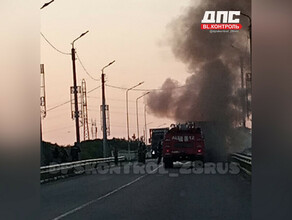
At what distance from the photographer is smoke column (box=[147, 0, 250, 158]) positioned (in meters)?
4.05

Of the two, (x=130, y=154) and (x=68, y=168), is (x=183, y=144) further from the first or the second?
(x=68, y=168)

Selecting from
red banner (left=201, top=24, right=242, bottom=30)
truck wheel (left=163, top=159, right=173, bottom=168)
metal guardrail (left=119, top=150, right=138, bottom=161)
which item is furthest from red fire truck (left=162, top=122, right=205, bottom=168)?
red banner (left=201, top=24, right=242, bottom=30)

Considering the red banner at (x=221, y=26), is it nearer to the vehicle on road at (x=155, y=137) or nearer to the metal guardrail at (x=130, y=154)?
the vehicle on road at (x=155, y=137)

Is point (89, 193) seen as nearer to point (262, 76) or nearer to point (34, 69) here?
point (34, 69)

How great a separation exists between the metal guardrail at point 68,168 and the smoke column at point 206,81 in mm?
446

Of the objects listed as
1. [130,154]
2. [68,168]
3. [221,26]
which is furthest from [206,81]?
[68,168]

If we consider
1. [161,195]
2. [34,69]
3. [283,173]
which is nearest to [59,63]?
[34,69]

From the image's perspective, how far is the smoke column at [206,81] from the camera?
13.3ft

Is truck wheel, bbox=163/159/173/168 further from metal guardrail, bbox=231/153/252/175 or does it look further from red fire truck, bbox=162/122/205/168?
metal guardrail, bbox=231/153/252/175

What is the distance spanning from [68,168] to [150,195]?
1.56ft

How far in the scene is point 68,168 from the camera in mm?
4223

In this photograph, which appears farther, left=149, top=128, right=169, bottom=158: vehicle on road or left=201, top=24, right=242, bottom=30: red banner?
left=149, top=128, right=169, bottom=158: vehicle on road

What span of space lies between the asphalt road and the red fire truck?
0.05 metres

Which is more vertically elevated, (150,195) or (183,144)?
(183,144)
